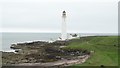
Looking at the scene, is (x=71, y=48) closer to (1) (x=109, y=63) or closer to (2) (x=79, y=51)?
(2) (x=79, y=51)

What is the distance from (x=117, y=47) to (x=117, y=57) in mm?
17423

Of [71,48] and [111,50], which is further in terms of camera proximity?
[71,48]

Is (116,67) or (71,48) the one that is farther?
(71,48)

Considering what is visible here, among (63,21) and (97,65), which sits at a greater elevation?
(63,21)

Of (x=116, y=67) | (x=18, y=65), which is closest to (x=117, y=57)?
(x=116, y=67)

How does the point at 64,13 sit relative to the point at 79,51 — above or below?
above

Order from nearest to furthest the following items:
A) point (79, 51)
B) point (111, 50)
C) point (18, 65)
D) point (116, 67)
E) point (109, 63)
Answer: point (116, 67)
point (109, 63)
point (18, 65)
point (111, 50)
point (79, 51)

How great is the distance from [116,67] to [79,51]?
30.8 metres

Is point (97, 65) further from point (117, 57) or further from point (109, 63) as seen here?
point (117, 57)

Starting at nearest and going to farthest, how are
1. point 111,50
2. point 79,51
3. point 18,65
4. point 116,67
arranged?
point 116,67 < point 18,65 < point 111,50 < point 79,51

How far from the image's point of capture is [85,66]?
56312mm

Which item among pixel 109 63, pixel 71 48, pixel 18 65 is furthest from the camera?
pixel 71 48

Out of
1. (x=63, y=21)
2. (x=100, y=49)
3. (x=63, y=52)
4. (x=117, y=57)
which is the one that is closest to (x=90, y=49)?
(x=100, y=49)

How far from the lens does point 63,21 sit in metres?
119
